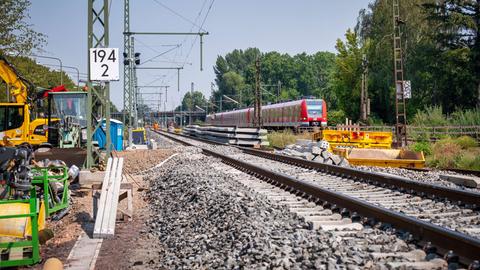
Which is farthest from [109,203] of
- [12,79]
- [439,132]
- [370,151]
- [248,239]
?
[439,132]

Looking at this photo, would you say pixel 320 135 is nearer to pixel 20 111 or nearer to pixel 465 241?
pixel 20 111

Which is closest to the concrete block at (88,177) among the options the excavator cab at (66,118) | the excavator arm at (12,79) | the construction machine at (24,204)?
the construction machine at (24,204)

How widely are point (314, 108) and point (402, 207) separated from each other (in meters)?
39.8

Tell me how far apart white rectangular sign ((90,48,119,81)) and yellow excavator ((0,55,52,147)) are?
21.0 ft

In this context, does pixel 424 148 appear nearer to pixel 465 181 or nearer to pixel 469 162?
pixel 469 162

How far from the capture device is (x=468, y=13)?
1847 inches

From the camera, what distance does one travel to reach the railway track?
563 cm

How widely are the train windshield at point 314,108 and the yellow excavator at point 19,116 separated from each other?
29.6m

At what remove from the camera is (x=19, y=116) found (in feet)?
64.4

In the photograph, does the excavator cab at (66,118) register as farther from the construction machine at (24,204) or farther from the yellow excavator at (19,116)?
the construction machine at (24,204)

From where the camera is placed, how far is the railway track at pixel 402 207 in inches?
222

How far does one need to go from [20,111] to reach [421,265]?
56.7 ft

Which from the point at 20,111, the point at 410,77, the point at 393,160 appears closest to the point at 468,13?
the point at 410,77

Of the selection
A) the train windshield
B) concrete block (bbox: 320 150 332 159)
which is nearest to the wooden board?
concrete block (bbox: 320 150 332 159)
